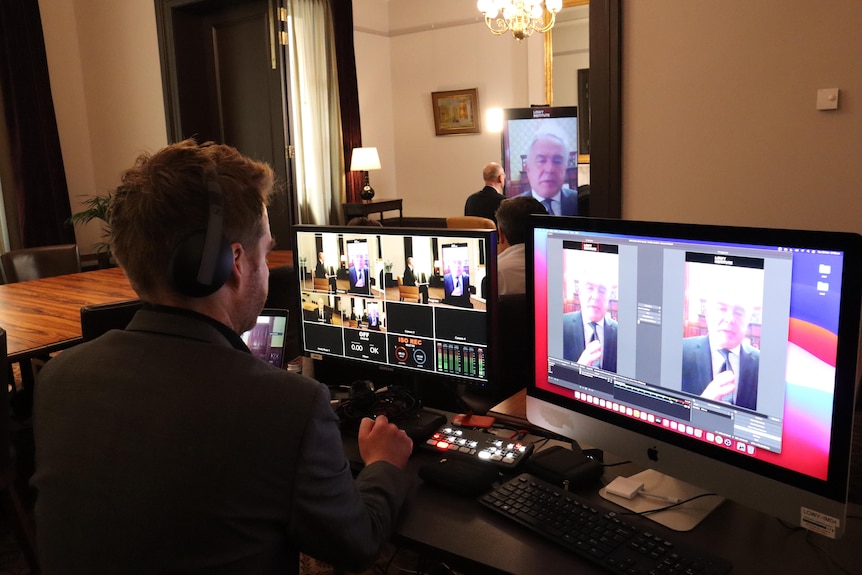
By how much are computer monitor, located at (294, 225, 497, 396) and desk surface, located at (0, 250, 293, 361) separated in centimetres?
91

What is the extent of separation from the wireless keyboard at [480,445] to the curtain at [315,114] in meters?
4.28

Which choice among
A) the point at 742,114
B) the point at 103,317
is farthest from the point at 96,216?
the point at 742,114

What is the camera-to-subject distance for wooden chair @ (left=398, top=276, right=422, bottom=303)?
161cm

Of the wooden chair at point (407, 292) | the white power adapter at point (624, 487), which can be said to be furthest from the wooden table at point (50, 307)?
the white power adapter at point (624, 487)

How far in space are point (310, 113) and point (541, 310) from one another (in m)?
4.96

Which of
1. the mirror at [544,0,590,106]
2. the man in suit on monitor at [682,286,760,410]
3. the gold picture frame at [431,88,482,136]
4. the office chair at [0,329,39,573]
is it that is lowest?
the office chair at [0,329,39,573]

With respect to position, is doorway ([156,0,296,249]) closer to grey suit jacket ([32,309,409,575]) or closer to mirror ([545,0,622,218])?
mirror ([545,0,622,218])

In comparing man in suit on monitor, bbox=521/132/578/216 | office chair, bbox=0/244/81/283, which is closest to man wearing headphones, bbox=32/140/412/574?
office chair, bbox=0/244/81/283

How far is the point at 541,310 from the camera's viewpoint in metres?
1.34

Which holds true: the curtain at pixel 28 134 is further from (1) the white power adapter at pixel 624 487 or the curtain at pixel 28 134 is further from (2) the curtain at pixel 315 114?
(1) the white power adapter at pixel 624 487

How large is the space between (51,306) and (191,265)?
2629 mm

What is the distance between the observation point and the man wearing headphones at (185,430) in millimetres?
897

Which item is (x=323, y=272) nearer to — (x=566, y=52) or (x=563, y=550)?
(x=563, y=550)

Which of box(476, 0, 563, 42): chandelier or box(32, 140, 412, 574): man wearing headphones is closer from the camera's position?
box(32, 140, 412, 574): man wearing headphones
